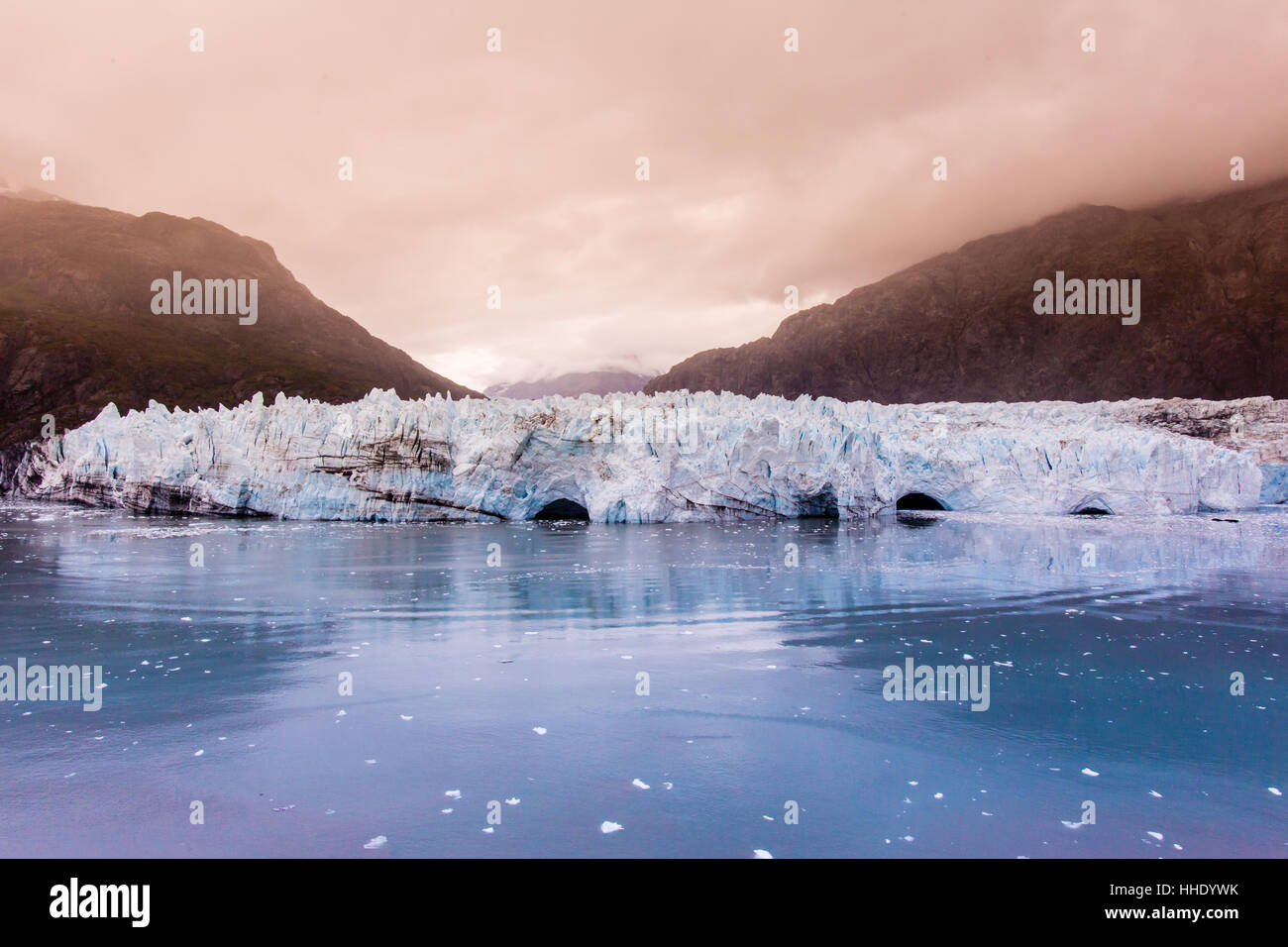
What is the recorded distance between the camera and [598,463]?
28.0 meters

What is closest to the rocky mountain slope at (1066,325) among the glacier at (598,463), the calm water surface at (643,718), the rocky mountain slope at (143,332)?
the rocky mountain slope at (143,332)

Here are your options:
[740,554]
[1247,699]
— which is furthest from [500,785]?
[740,554]

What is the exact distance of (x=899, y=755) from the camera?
5766 millimetres

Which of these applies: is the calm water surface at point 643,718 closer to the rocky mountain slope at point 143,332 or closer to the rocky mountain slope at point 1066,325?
the rocky mountain slope at point 143,332

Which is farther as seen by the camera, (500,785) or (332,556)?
(332,556)

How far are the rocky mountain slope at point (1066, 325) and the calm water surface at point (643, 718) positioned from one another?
106 m

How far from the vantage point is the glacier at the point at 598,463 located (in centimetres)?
2755

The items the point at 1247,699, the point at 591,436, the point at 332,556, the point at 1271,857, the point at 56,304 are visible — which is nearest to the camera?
the point at 1271,857

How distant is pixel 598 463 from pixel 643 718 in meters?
21.7

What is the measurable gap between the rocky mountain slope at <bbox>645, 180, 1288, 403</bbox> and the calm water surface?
4169 inches

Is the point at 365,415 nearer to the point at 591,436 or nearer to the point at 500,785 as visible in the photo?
the point at 591,436

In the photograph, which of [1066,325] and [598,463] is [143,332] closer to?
[598,463]

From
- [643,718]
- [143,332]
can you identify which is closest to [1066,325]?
[143,332]
